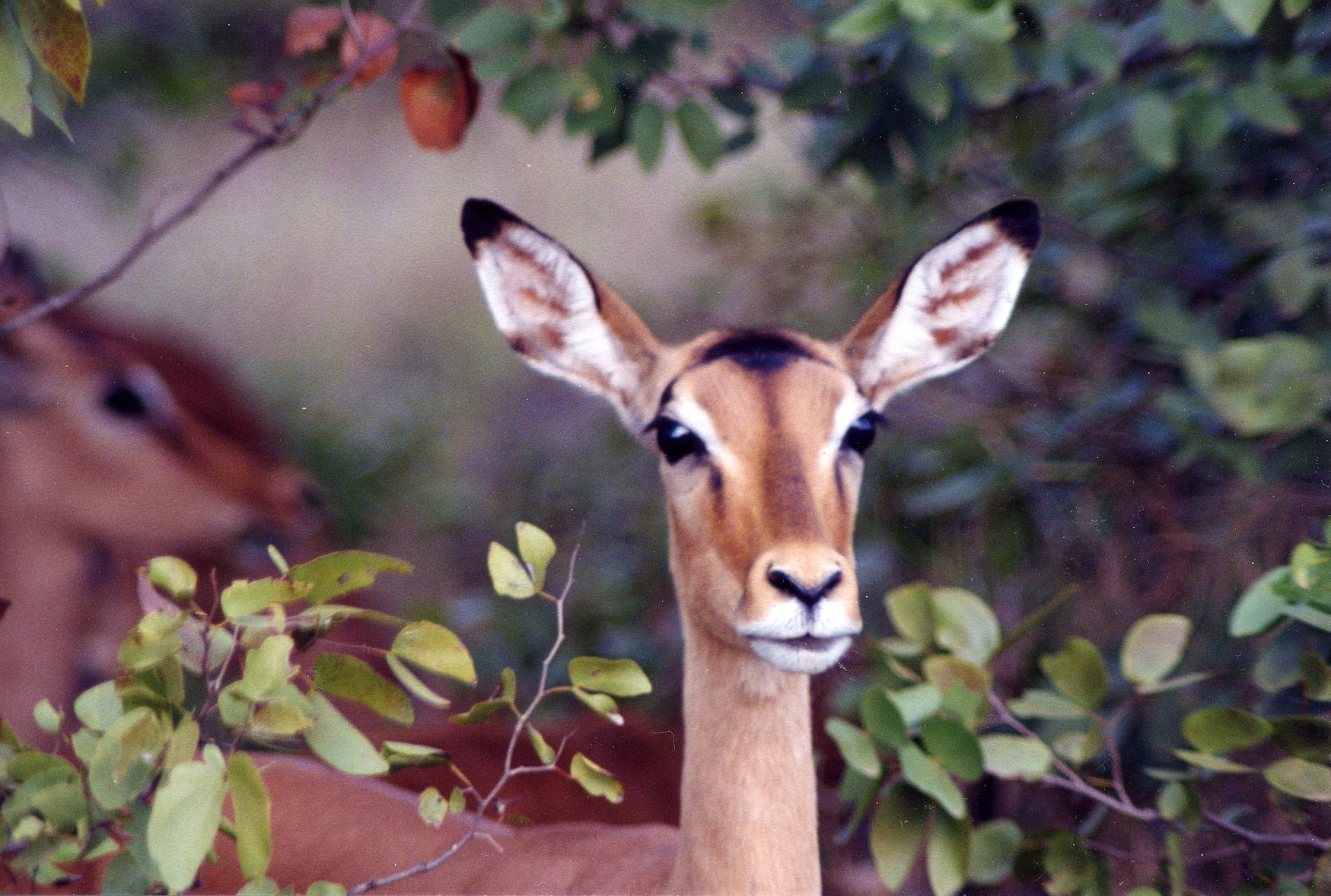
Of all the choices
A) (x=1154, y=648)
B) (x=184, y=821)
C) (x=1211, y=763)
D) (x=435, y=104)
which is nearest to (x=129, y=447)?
(x=435, y=104)

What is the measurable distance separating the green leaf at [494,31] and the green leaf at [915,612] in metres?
1.04

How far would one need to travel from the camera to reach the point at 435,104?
196 centimetres

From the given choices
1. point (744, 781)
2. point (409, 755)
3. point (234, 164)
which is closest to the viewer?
point (409, 755)

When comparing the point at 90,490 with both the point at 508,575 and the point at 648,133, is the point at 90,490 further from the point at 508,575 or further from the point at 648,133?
the point at 508,575

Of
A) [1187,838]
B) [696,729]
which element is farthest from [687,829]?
[1187,838]

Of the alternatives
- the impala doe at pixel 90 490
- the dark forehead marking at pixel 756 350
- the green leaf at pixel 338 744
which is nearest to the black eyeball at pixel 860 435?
the dark forehead marking at pixel 756 350

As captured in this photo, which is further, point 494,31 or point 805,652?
point 494,31

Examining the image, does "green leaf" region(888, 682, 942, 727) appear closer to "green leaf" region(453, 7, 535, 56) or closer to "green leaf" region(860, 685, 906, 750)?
"green leaf" region(860, 685, 906, 750)

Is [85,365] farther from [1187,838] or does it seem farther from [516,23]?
[1187,838]

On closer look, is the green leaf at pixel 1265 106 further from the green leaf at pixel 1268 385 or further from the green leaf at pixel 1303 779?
the green leaf at pixel 1303 779

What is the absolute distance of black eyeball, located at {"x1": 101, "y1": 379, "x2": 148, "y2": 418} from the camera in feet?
8.61

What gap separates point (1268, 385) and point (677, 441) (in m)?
1.07

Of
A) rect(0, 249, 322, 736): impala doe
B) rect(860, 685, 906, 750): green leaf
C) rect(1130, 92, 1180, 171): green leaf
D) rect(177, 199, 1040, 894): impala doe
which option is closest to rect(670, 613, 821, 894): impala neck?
rect(177, 199, 1040, 894): impala doe

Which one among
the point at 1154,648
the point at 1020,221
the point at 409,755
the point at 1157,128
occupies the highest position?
the point at 1157,128
